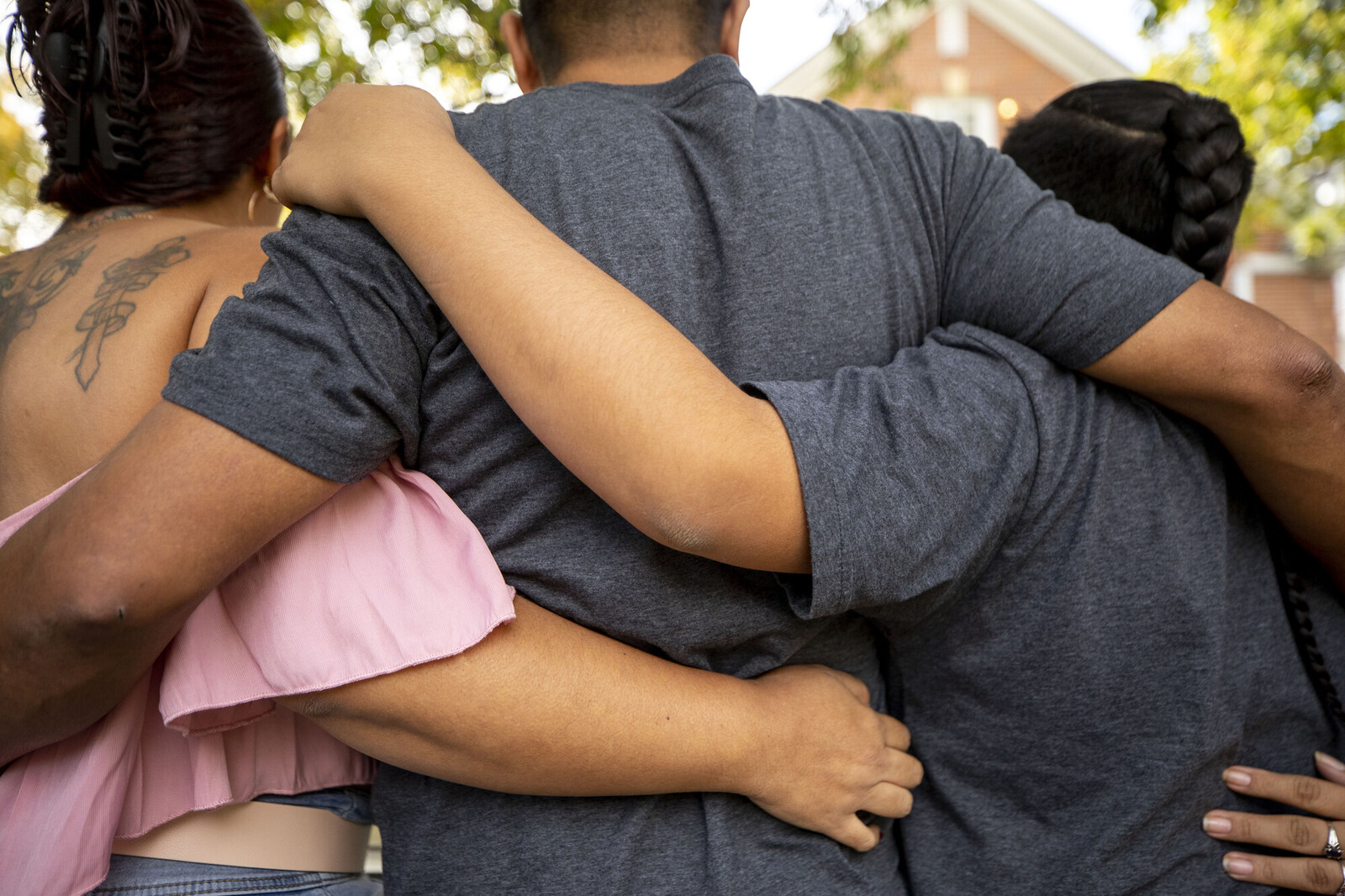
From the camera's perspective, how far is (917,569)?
4.10ft

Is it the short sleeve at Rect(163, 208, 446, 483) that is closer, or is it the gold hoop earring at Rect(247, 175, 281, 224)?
the short sleeve at Rect(163, 208, 446, 483)

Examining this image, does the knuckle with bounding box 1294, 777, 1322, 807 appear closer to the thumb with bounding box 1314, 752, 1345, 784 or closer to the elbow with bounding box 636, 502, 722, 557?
the thumb with bounding box 1314, 752, 1345, 784

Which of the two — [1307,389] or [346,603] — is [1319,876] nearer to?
[1307,389]

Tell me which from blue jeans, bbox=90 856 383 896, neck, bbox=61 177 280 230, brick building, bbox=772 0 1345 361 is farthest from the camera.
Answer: brick building, bbox=772 0 1345 361

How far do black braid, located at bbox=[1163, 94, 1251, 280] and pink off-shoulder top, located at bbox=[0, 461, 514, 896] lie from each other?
1.36m

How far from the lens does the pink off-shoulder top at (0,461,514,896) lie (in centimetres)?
128

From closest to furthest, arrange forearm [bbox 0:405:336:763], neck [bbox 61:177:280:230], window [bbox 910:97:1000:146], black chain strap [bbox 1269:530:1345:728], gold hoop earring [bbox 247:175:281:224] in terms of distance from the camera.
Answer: forearm [bbox 0:405:336:763]
black chain strap [bbox 1269:530:1345:728]
neck [bbox 61:177:280:230]
gold hoop earring [bbox 247:175:281:224]
window [bbox 910:97:1000:146]

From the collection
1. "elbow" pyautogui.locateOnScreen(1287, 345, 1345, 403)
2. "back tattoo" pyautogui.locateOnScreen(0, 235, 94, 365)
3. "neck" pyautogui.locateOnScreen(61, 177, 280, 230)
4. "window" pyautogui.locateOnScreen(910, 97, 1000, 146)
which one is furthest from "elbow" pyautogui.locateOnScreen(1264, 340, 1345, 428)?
"window" pyautogui.locateOnScreen(910, 97, 1000, 146)

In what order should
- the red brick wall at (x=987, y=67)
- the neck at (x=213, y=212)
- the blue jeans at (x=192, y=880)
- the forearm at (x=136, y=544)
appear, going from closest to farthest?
the forearm at (x=136, y=544) → the blue jeans at (x=192, y=880) → the neck at (x=213, y=212) → the red brick wall at (x=987, y=67)

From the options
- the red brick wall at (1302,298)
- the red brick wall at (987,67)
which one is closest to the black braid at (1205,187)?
the red brick wall at (987,67)

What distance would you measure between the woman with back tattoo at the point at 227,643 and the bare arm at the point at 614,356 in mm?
300

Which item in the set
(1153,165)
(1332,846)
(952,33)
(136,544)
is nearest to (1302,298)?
(952,33)

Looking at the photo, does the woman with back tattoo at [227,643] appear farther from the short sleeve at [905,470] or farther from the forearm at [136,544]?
the short sleeve at [905,470]

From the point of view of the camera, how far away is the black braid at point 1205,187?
1626mm
